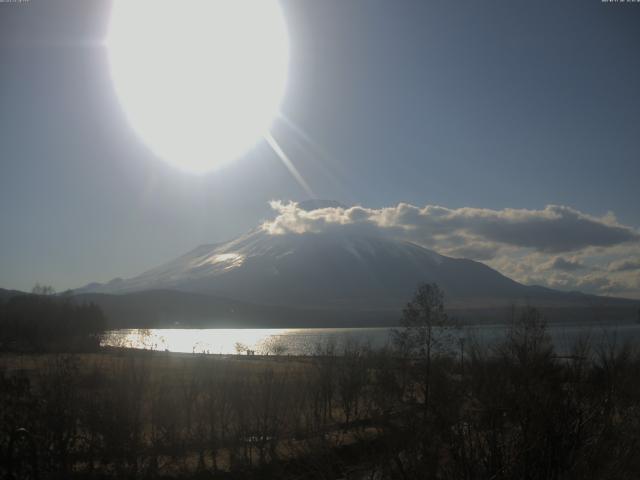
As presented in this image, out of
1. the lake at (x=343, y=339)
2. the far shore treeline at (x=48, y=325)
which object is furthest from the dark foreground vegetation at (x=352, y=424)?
the far shore treeline at (x=48, y=325)

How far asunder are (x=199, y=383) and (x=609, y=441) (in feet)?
49.8

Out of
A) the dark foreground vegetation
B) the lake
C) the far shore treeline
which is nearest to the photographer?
the dark foreground vegetation

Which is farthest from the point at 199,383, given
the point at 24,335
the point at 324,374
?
the point at 24,335

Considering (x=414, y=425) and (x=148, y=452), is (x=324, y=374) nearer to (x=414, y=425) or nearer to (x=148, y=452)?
(x=148, y=452)

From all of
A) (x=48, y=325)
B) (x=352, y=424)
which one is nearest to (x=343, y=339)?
(x=48, y=325)

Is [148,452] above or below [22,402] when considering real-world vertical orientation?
below

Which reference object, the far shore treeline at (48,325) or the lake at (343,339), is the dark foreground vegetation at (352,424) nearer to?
the lake at (343,339)

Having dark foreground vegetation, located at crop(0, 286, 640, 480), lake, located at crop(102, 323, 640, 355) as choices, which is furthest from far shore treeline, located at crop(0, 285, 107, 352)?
dark foreground vegetation, located at crop(0, 286, 640, 480)

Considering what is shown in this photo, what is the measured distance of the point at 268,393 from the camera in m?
17.2

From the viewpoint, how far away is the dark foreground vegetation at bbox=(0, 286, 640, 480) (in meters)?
5.50

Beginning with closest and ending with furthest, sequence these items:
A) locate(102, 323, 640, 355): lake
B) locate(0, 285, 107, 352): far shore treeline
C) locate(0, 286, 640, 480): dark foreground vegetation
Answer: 1. locate(0, 286, 640, 480): dark foreground vegetation
2. locate(102, 323, 640, 355): lake
3. locate(0, 285, 107, 352): far shore treeline

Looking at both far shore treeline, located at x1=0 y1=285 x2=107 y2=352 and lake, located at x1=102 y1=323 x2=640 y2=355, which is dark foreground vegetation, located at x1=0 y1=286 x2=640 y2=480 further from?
far shore treeline, located at x1=0 y1=285 x2=107 y2=352

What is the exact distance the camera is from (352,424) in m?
20.5

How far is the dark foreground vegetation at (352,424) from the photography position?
5500 millimetres
